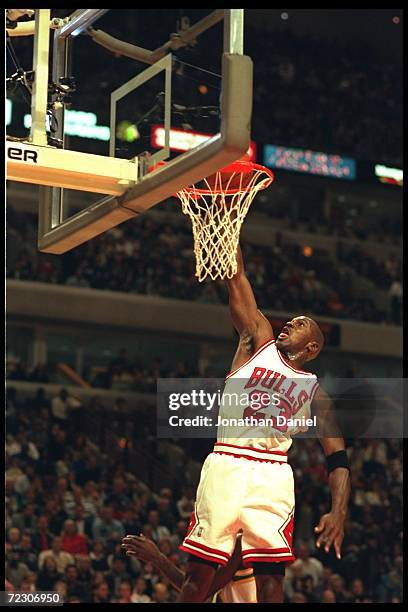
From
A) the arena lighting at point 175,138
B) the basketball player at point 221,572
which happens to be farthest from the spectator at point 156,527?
the arena lighting at point 175,138

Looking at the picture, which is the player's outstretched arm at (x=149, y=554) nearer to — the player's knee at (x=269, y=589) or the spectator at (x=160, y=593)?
the player's knee at (x=269, y=589)

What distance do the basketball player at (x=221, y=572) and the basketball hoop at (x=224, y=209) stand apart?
5.34ft

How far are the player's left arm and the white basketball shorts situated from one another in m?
0.23

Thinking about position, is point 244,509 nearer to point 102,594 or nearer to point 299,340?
point 299,340

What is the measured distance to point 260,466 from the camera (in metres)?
6.89

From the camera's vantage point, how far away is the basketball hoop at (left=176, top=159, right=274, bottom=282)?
280 inches

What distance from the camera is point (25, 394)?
1897 centimetres

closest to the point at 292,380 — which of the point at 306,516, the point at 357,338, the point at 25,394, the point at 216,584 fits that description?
the point at 216,584

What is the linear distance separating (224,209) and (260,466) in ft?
5.26

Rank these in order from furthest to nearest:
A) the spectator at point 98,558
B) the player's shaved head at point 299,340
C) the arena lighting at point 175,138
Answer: the spectator at point 98,558 → the player's shaved head at point 299,340 → the arena lighting at point 175,138

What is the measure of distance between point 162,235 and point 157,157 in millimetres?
15744

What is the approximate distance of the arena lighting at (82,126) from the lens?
6824 mm

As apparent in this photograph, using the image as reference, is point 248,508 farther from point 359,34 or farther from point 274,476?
point 359,34

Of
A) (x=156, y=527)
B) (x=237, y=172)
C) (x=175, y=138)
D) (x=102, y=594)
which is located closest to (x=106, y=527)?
(x=156, y=527)
